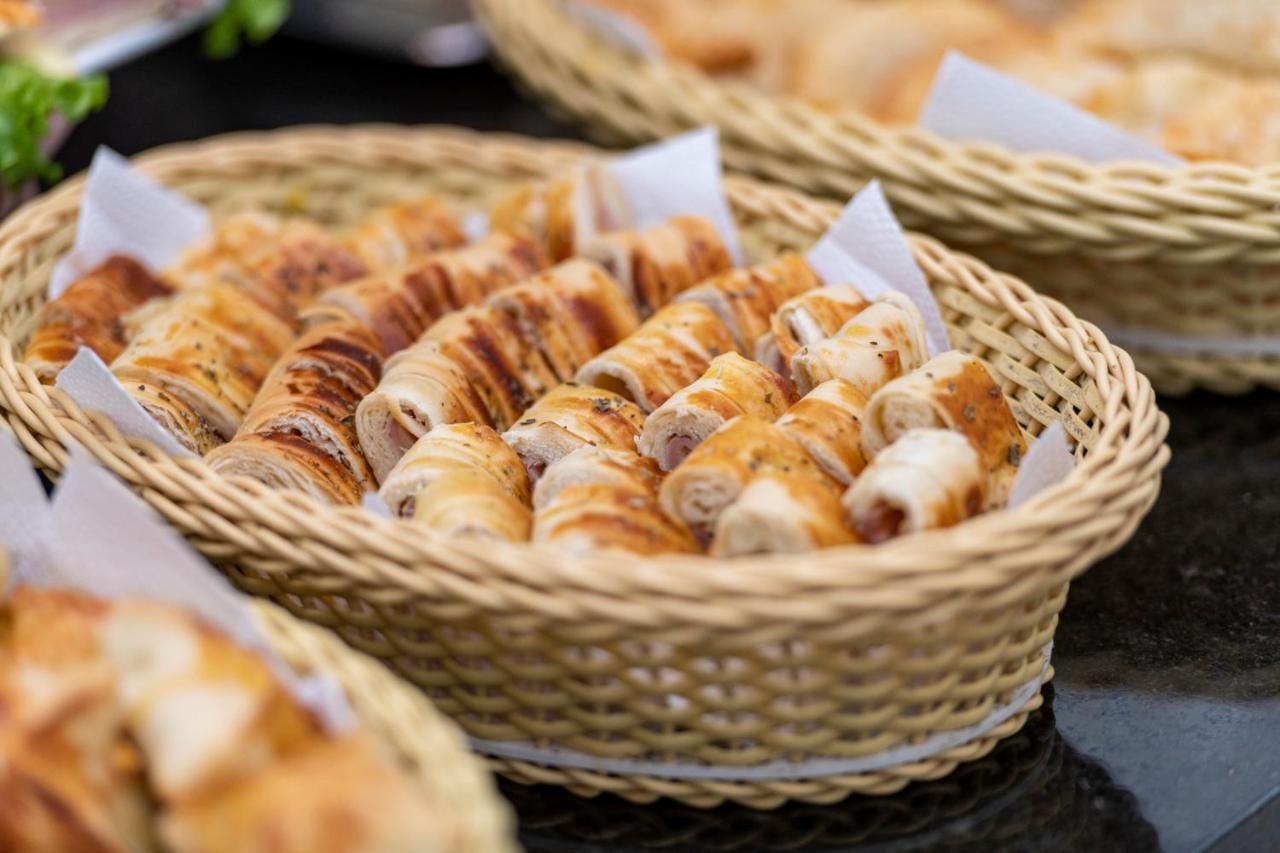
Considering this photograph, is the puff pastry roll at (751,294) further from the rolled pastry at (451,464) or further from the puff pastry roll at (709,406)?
the rolled pastry at (451,464)

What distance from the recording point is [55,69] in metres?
2.47

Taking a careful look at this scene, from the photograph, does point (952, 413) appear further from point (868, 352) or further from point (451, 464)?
point (451, 464)

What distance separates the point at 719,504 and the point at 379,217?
1026 millimetres

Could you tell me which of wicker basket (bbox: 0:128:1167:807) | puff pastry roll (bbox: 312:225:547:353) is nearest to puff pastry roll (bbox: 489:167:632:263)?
puff pastry roll (bbox: 312:225:547:353)

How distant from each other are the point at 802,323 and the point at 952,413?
34cm

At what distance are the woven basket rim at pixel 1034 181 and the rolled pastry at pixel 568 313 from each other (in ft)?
1.80

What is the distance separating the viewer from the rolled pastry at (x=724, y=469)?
1.50 metres

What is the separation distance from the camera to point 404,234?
2283 millimetres

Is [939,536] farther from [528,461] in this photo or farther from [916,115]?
[916,115]

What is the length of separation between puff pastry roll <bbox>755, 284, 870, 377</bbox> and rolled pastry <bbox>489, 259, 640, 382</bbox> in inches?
8.2

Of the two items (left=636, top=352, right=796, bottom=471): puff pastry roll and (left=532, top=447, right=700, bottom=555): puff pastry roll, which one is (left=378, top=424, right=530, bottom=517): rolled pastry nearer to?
(left=532, top=447, right=700, bottom=555): puff pastry roll

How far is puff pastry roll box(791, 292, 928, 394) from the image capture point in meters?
1.75

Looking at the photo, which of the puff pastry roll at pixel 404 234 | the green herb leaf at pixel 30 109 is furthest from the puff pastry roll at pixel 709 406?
the green herb leaf at pixel 30 109

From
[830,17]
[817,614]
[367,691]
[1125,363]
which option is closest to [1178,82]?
[830,17]
